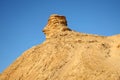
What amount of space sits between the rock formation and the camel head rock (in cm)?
29

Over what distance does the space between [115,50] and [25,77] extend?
33.6ft

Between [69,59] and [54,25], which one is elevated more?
[54,25]

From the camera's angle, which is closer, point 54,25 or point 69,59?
point 69,59

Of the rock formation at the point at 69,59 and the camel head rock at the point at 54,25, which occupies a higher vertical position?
the camel head rock at the point at 54,25

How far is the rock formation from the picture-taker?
74.5ft

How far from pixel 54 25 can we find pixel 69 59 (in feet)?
27.0

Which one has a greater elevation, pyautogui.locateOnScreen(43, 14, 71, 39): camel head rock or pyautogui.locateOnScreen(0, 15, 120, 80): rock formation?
pyautogui.locateOnScreen(43, 14, 71, 39): camel head rock

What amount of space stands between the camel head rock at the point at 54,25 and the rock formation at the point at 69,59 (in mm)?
291

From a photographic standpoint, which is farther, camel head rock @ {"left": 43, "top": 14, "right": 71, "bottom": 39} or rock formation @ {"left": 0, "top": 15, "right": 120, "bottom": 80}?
camel head rock @ {"left": 43, "top": 14, "right": 71, "bottom": 39}

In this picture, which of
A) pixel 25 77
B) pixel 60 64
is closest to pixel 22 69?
pixel 25 77

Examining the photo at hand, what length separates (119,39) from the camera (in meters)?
31.6

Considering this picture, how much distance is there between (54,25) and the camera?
106 feet

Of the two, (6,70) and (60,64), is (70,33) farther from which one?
(6,70)

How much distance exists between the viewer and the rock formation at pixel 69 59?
22719 millimetres
